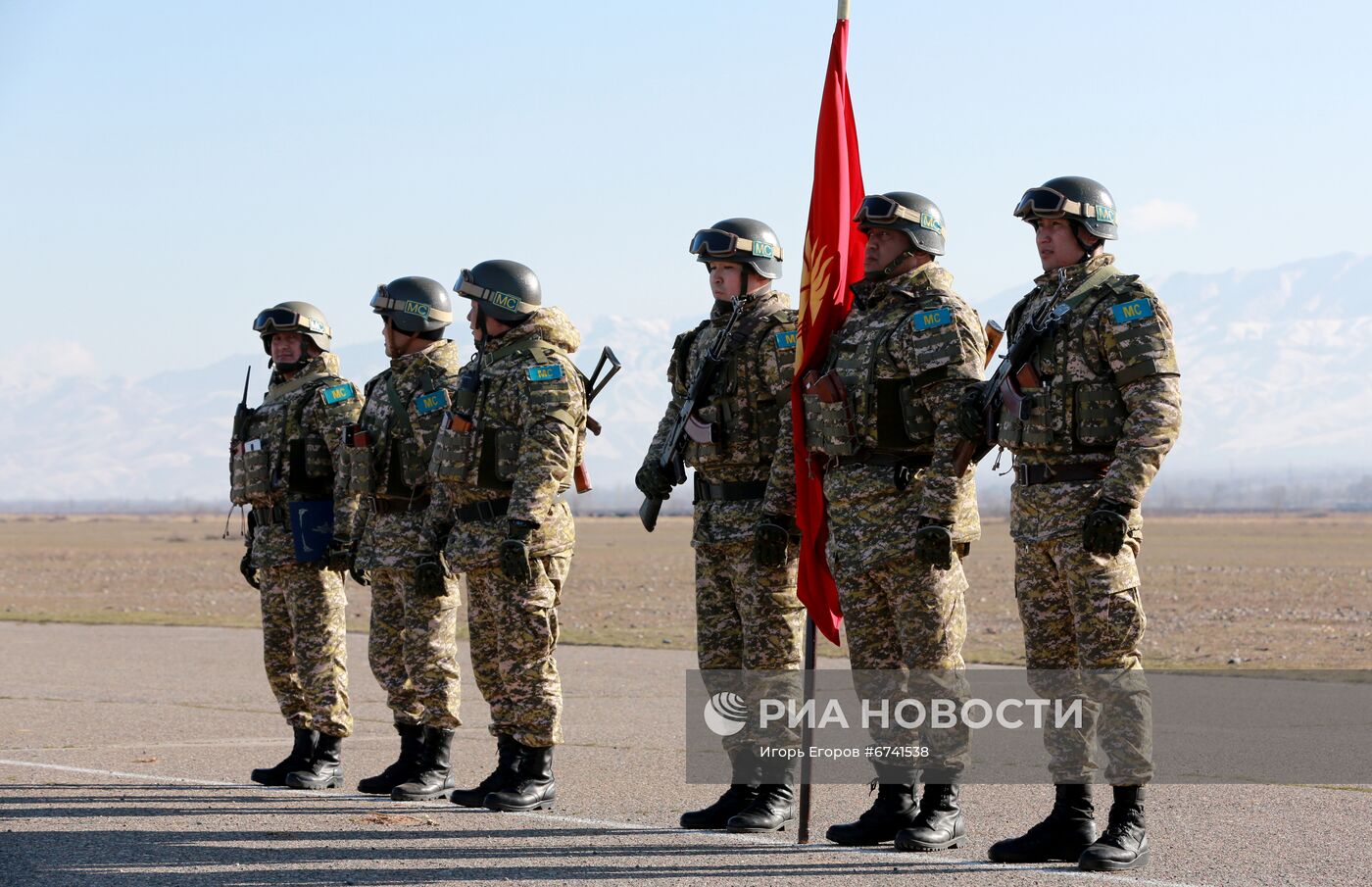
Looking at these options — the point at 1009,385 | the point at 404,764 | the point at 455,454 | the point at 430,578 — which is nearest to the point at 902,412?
the point at 1009,385

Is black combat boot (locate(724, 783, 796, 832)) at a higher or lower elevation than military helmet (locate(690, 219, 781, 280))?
lower

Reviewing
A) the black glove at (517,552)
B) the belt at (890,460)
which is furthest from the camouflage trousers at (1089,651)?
the black glove at (517,552)

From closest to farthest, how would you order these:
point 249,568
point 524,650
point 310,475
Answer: point 524,650, point 310,475, point 249,568

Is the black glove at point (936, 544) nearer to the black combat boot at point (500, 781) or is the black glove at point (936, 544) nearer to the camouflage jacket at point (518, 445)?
the camouflage jacket at point (518, 445)

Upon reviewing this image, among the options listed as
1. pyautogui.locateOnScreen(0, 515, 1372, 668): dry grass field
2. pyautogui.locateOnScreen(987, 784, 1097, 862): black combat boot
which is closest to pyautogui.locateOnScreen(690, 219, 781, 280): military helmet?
pyautogui.locateOnScreen(987, 784, 1097, 862): black combat boot

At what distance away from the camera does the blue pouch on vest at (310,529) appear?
927 cm

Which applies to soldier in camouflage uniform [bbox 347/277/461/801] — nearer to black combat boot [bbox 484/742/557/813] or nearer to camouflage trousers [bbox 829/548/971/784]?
black combat boot [bbox 484/742/557/813]

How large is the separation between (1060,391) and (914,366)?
645 mm

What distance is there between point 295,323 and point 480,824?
10.7 ft

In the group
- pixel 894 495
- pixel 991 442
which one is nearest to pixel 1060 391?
pixel 991 442

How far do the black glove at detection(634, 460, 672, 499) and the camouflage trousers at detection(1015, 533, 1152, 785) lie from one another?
192 centimetres

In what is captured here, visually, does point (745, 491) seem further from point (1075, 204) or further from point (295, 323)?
point (295, 323)

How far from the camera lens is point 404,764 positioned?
8750 millimetres

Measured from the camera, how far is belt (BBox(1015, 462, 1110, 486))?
22.5 feet
